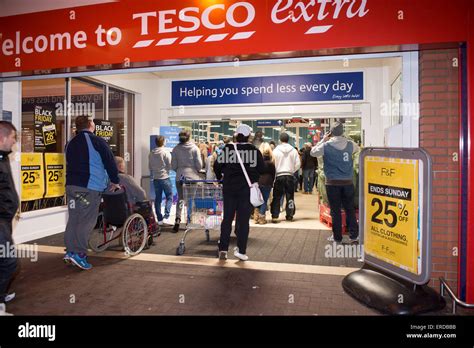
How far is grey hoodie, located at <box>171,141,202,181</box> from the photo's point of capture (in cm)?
634

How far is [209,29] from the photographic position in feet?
12.7

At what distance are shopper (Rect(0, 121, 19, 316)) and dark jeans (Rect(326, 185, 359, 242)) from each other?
4098 mm

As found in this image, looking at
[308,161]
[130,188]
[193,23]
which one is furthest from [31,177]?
[308,161]

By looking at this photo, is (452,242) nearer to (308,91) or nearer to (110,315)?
(110,315)

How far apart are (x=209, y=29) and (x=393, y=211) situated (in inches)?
100

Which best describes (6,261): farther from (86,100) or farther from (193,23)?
(86,100)

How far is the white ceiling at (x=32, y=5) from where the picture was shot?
181 inches

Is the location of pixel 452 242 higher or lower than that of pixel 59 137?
lower

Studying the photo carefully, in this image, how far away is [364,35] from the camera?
3473mm

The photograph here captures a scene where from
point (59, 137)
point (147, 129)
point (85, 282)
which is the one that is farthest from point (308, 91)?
point (85, 282)

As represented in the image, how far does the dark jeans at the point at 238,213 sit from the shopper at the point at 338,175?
156 cm

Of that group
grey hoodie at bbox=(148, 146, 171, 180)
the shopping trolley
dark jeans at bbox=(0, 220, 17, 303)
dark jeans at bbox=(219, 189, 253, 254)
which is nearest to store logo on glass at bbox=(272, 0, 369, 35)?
dark jeans at bbox=(219, 189, 253, 254)

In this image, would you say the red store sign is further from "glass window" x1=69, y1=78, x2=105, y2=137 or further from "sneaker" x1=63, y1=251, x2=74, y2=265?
"glass window" x1=69, y1=78, x2=105, y2=137
